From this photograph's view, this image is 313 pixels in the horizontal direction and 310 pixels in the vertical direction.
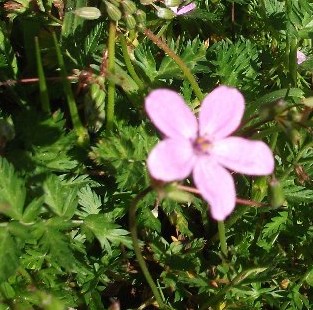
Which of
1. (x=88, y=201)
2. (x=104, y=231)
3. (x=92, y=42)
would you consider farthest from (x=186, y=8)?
(x=104, y=231)

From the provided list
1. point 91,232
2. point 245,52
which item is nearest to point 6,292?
point 91,232

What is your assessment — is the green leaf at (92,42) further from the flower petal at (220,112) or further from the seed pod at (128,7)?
the flower petal at (220,112)

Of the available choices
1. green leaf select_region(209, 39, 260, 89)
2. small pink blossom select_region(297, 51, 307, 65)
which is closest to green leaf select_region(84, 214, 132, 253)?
green leaf select_region(209, 39, 260, 89)

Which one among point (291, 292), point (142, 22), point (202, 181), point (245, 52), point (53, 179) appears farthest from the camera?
point (245, 52)

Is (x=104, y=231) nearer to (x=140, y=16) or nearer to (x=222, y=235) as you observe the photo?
(x=222, y=235)

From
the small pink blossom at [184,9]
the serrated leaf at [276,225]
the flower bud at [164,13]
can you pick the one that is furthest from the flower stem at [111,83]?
the serrated leaf at [276,225]

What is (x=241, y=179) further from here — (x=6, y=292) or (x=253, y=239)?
(x=6, y=292)

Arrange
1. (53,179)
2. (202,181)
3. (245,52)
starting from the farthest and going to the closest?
1. (245,52)
2. (53,179)
3. (202,181)

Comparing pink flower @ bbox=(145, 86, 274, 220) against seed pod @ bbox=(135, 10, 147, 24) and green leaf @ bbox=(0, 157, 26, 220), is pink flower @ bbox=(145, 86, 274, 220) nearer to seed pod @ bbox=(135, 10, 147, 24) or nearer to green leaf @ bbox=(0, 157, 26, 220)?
green leaf @ bbox=(0, 157, 26, 220)
